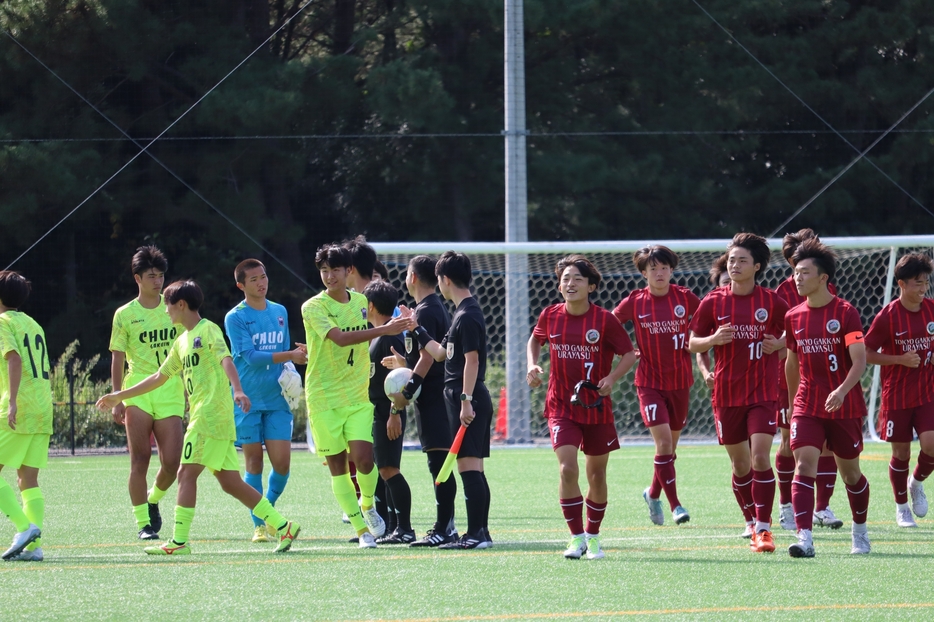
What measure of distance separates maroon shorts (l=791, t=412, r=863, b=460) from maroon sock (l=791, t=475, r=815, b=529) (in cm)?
20

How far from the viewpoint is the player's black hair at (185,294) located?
7258 mm

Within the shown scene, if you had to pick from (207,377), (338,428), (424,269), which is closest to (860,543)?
(424,269)

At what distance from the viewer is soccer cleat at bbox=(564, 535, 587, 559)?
6.82m

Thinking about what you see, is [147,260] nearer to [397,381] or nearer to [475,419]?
[397,381]

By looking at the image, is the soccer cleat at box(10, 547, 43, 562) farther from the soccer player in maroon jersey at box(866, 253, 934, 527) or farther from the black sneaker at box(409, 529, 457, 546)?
the soccer player in maroon jersey at box(866, 253, 934, 527)

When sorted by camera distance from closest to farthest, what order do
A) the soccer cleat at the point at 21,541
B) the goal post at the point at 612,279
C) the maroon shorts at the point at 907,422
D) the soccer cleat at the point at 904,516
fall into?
the soccer cleat at the point at 21,541, the maroon shorts at the point at 907,422, the soccer cleat at the point at 904,516, the goal post at the point at 612,279

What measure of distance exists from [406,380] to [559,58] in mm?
18651

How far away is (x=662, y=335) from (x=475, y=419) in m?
1.94

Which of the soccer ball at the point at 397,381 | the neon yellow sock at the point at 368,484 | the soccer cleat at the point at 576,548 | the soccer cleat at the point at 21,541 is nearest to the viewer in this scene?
the soccer cleat at the point at 576,548

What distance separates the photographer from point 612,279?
1912 cm

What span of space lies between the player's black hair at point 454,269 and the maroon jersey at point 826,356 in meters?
1.93

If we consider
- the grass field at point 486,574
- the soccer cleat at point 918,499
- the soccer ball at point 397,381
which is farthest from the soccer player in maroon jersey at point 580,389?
the soccer cleat at point 918,499

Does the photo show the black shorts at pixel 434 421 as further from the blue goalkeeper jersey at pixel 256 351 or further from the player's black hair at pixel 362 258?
the blue goalkeeper jersey at pixel 256 351

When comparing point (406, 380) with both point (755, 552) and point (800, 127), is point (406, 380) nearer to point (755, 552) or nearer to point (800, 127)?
point (755, 552)
